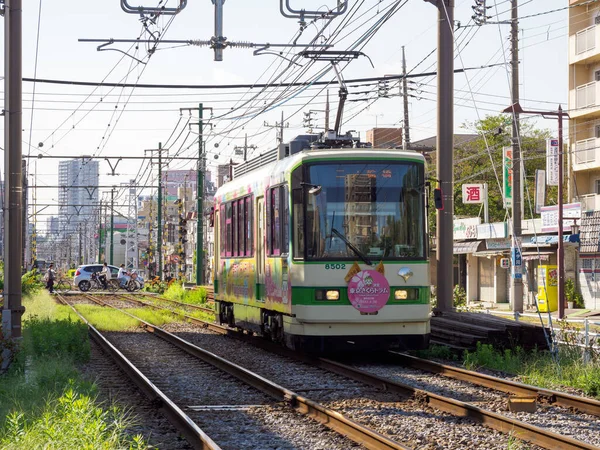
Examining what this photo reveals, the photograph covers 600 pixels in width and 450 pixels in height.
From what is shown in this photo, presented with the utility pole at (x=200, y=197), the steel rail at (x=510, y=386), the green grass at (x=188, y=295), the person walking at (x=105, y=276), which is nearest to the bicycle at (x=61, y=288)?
the person walking at (x=105, y=276)

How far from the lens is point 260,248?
18703mm

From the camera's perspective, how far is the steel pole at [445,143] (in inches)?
782

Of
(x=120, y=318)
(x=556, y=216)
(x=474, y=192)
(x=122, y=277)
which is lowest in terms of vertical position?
(x=120, y=318)

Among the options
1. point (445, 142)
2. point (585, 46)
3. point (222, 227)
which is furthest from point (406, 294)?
point (585, 46)

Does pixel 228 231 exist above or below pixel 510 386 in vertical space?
above

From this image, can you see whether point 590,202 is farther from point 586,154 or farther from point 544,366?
point 544,366

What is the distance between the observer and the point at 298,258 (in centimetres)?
1596

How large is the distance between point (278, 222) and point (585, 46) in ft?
108

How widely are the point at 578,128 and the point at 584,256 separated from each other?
7633 millimetres

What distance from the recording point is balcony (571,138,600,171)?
Answer: 45625 mm

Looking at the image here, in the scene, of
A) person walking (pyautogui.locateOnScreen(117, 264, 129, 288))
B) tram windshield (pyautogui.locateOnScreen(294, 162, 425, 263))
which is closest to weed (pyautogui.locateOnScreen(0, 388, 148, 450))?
tram windshield (pyautogui.locateOnScreen(294, 162, 425, 263))

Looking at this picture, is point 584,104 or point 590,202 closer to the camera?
point 590,202

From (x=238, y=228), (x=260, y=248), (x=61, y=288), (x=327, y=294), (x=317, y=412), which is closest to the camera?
(x=317, y=412)

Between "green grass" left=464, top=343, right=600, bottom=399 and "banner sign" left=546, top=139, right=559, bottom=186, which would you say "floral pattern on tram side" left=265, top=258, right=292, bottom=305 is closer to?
"green grass" left=464, top=343, right=600, bottom=399
